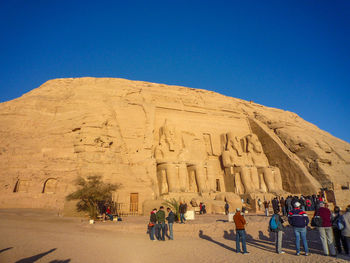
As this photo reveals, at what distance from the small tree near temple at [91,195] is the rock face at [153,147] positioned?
1.27 metres

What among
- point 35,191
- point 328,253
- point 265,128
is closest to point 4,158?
point 35,191

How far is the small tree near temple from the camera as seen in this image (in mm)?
10188

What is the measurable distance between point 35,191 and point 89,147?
10.1 feet

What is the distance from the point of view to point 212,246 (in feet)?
20.4

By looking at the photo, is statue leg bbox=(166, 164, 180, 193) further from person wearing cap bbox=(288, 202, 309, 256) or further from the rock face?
person wearing cap bbox=(288, 202, 309, 256)

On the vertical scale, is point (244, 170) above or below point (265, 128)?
Answer: below

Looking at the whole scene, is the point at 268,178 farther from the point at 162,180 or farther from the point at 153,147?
the point at 153,147

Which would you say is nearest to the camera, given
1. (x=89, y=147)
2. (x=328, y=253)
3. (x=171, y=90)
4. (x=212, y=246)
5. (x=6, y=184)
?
(x=328, y=253)

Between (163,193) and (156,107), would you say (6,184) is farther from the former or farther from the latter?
(156,107)

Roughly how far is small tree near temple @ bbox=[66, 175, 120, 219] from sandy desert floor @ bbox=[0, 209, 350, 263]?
3.85 ft

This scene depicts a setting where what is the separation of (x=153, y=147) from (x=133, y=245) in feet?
41.8

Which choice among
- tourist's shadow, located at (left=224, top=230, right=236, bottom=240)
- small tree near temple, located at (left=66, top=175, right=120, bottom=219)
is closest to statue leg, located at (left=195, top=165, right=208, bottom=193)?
small tree near temple, located at (left=66, top=175, right=120, bottom=219)

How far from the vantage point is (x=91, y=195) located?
10.3 m

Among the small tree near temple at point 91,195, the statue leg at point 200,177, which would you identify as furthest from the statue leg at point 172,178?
the small tree near temple at point 91,195
